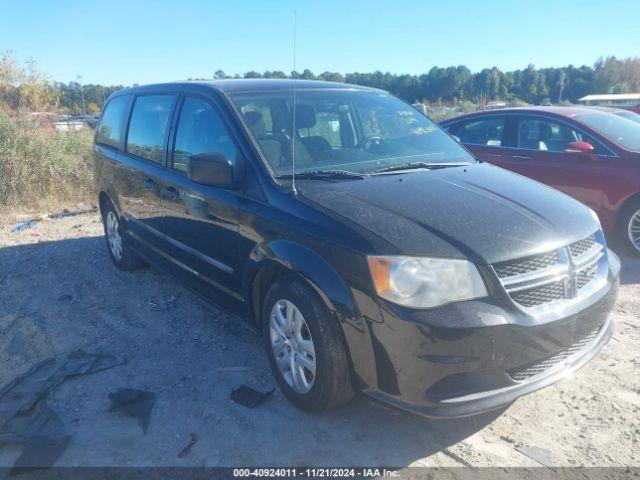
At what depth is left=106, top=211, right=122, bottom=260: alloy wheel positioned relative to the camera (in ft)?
18.5

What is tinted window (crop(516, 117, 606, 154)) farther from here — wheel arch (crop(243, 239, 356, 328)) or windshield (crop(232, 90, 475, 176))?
wheel arch (crop(243, 239, 356, 328))

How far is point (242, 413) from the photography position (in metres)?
3.10

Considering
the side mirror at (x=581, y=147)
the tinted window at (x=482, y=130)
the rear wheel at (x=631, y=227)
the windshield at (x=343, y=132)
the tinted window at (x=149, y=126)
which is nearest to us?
the windshield at (x=343, y=132)

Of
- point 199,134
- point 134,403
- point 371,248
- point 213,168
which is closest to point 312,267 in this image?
point 371,248

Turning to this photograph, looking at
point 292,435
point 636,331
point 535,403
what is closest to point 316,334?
point 292,435

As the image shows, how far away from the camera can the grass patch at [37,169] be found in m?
9.07

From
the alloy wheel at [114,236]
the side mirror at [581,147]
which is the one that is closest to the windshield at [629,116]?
the side mirror at [581,147]

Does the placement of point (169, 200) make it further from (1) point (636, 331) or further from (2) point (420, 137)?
(1) point (636, 331)

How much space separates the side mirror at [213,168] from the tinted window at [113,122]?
2.42m

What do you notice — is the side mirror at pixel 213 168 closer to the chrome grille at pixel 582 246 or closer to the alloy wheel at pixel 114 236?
the chrome grille at pixel 582 246

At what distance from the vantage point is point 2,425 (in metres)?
3.03

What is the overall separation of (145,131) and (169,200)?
0.94 m

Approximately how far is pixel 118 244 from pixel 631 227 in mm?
5536

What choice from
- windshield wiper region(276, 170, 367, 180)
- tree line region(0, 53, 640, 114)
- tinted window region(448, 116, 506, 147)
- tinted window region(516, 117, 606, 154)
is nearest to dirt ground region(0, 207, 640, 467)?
windshield wiper region(276, 170, 367, 180)
